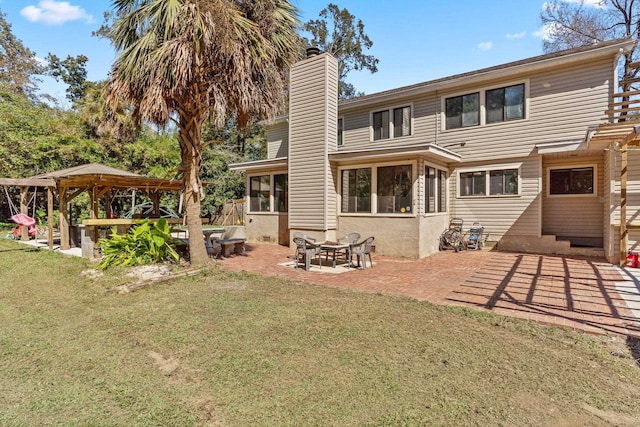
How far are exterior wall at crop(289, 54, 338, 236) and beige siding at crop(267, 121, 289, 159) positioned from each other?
440 cm

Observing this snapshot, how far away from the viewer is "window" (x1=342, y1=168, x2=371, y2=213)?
10.7 m

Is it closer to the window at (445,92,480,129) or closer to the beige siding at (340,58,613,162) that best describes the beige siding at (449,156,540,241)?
the beige siding at (340,58,613,162)

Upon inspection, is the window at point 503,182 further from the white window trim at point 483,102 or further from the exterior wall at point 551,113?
the white window trim at point 483,102

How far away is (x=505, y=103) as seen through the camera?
1075 cm

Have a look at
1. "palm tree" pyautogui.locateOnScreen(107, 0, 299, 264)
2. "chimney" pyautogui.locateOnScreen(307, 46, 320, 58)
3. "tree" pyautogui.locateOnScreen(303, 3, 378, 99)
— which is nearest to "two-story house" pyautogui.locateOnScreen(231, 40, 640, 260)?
"chimney" pyautogui.locateOnScreen(307, 46, 320, 58)

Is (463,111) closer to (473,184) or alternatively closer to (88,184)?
(473,184)

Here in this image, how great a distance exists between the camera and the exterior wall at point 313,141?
10820 millimetres

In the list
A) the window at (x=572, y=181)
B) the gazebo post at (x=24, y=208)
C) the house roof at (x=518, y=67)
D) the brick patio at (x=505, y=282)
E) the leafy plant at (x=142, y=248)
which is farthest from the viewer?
the gazebo post at (x=24, y=208)

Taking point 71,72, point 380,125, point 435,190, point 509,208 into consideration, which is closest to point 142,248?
point 435,190

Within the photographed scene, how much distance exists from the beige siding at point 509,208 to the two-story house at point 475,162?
0.03 meters

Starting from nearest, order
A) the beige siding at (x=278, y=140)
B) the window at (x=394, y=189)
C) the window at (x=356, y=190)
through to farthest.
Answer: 1. the window at (x=394, y=189)
2. the window at (x=356, y=190)
3. the beige siding at (x=278, y=140)

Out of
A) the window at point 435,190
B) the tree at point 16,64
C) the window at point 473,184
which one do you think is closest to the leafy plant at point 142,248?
the window at point 435,190

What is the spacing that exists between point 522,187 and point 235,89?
9.02m

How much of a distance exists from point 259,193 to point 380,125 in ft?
18.5
